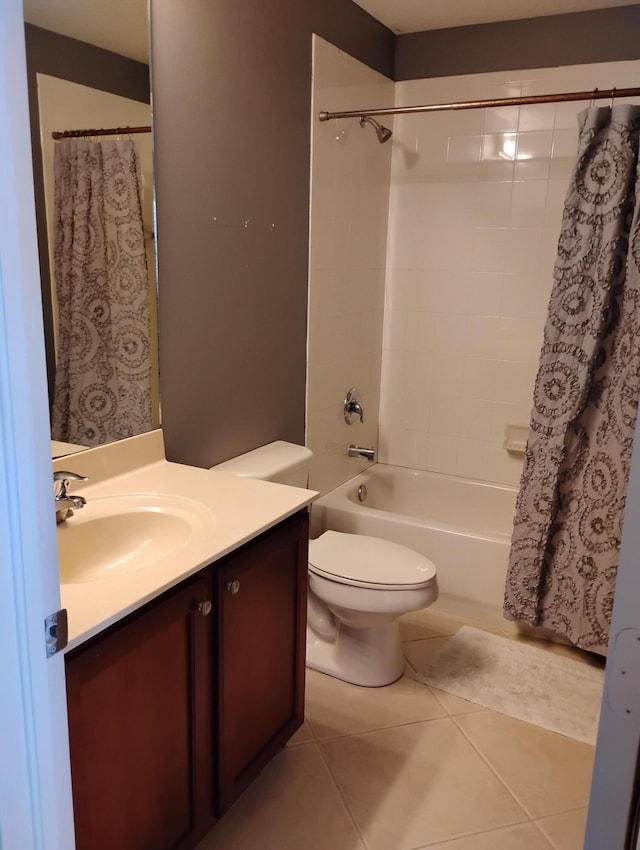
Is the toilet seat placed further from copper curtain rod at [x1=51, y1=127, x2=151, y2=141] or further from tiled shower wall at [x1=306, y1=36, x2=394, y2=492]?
copper curtain rod at [x1=51, y1=127, x2=151, y2=141]

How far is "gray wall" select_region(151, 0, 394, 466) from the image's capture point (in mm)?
1993

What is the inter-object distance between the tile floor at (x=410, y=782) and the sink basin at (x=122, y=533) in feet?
2.52

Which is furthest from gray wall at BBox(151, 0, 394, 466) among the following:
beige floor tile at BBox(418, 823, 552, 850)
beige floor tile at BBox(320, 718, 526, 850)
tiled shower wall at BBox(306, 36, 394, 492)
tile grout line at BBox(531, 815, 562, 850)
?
tile grout line at BBox(531, 815, 562, 850)

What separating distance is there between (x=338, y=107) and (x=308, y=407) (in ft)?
3.98

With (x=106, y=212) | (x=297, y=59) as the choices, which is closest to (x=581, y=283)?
(x=297, y=59)

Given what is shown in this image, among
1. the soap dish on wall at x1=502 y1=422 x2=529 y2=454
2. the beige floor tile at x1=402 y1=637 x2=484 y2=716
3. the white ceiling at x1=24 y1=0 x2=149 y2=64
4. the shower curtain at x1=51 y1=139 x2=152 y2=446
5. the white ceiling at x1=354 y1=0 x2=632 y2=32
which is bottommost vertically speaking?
the beige floor tile at x1=402 y1=637 x2=484 y2=716

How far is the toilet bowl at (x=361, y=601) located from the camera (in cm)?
227

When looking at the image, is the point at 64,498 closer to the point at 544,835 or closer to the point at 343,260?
the point at 544,835

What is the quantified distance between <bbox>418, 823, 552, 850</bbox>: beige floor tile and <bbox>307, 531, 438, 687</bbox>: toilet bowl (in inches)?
26.7

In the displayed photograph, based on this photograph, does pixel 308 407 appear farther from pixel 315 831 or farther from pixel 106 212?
pixel 315 831

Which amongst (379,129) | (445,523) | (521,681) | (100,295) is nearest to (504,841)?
(521,681)

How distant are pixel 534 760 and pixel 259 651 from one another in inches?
39.1

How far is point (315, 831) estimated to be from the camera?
182 centimetres

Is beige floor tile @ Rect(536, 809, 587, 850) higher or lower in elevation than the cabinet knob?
lower
